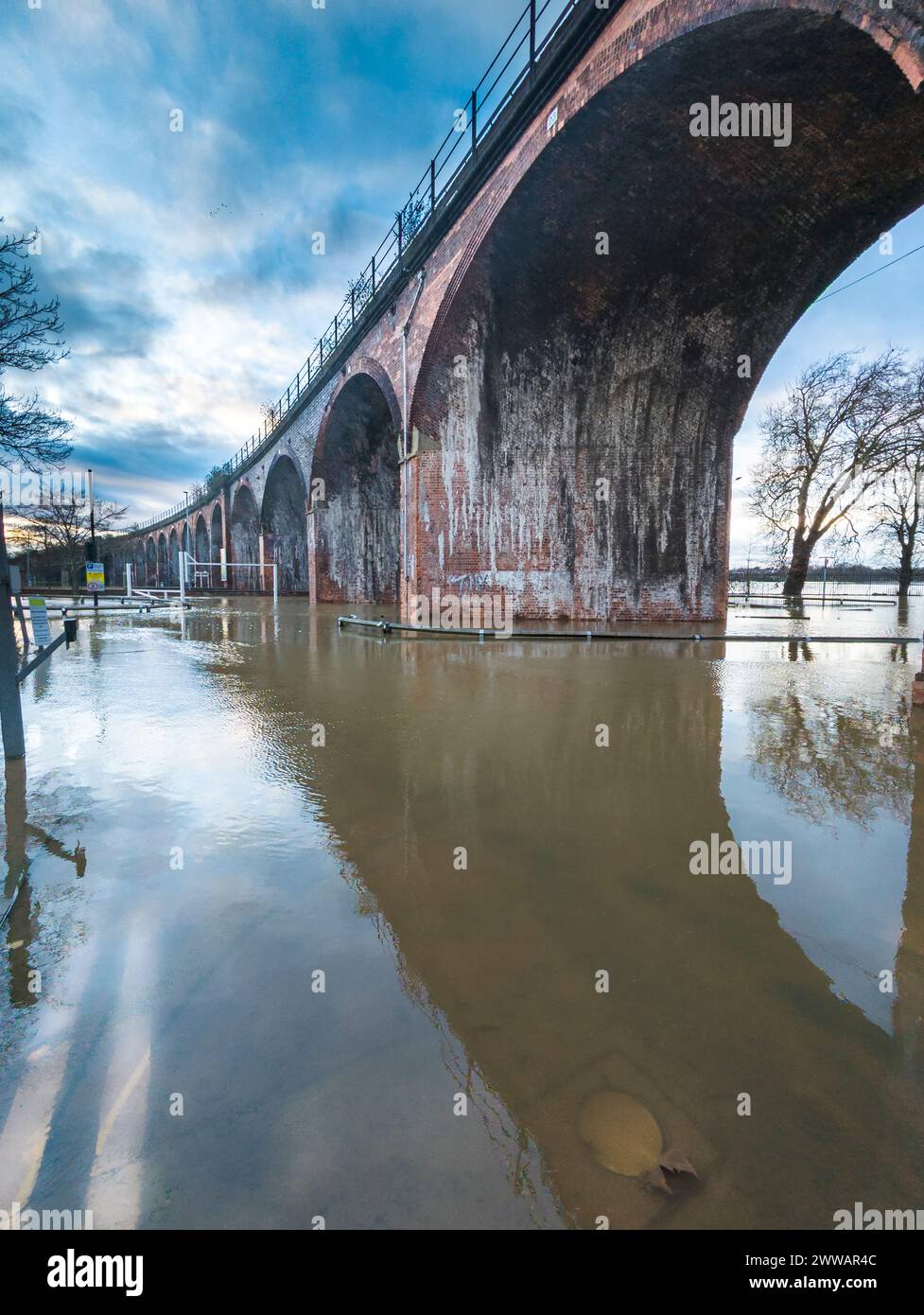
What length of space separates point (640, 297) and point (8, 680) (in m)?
12.0

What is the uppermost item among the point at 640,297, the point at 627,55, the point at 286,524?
the point at 627,55

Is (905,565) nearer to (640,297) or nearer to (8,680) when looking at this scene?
(640,297)

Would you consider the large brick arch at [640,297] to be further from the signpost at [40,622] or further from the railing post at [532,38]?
the signpost at [40,622]

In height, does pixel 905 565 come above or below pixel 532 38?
below

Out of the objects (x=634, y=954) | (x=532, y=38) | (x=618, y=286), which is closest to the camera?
(x=634, y=954)

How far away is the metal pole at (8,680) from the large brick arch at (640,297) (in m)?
8.50

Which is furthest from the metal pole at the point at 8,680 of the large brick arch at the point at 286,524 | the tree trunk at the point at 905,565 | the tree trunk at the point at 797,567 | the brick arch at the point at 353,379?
the tree trunk at the point at 905,565

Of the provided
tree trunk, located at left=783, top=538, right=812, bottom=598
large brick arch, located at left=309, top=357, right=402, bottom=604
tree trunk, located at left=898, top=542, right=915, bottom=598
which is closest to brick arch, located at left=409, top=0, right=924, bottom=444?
large brick arch, located at left=309, top=357, right=402, bottom=604

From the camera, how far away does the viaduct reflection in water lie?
1.15 meters

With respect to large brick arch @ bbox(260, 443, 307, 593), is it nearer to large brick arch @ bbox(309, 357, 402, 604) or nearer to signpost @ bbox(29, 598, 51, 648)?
large brick arch @ bbox(309, 357, 402, 604)

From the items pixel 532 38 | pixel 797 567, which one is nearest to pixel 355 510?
pixel 532 38

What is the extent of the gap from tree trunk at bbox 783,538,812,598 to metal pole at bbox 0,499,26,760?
89.9 feet

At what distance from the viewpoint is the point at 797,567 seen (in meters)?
25.2
